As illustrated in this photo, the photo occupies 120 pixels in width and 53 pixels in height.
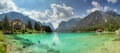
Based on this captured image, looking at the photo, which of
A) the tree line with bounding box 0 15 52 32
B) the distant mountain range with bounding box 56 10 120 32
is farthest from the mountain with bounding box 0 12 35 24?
the distant mountain range with bounding box 56 10 120 32

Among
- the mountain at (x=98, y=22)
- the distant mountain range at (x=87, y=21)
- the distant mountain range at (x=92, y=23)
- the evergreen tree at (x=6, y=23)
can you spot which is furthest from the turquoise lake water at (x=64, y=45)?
the mountain at (x=98, y=22)

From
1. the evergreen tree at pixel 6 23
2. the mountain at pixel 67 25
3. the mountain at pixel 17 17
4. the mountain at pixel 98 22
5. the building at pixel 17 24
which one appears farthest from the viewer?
the mountain at pixel 98 22

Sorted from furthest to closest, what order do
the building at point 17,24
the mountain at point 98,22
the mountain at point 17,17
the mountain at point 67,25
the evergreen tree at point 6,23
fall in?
the mountain at point 98,22 < the mountain at point 67,25 < the building at point 17,24 < the mountain at point 17,17 < the evergreen tree at point 6,23

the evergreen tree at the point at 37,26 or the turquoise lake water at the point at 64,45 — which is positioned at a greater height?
the evergreen tree at the point at 37,26

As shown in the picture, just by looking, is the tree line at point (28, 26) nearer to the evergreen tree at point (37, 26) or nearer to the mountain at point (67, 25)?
the evergreen tree at point (37, 26)

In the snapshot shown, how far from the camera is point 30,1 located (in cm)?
2069

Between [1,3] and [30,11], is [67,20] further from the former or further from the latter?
[1,3]

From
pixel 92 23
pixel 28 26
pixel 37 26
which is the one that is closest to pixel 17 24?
pixel 28 26

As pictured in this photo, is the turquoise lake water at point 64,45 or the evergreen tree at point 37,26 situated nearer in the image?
the turquoise lake water at point 64,45

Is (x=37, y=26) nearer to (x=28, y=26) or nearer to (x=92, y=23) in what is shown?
(x=28, y=26)

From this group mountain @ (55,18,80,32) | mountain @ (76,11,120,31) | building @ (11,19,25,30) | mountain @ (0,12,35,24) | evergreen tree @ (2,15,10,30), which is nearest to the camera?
evergreen tree @ (2,15,10,30)

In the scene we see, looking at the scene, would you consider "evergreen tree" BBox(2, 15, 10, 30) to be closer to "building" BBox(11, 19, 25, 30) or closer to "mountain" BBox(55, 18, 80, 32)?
"building" BBox(11, 19, 25, 30)

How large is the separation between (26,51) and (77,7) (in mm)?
9065

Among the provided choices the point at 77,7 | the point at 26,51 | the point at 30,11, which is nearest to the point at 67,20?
the point at 77,7
